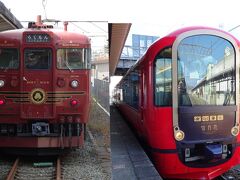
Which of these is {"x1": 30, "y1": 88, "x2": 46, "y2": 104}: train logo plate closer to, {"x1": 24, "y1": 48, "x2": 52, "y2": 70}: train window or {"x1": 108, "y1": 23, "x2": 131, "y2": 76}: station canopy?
{"x1": 24, "y1": 48, "x2": 52, "y2": 70}: train window

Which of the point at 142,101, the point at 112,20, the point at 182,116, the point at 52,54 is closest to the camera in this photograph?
the point at 112,20

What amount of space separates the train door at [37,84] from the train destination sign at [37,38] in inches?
3.2

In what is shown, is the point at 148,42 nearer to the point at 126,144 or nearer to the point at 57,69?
the point at 57,69

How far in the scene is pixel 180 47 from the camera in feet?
13.7

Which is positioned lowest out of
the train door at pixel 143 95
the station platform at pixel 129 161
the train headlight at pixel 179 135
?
the station platform at pixel 129 161

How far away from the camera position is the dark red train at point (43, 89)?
11.4 feet

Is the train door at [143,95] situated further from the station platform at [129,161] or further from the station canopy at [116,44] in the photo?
the station canopy at [116,44]

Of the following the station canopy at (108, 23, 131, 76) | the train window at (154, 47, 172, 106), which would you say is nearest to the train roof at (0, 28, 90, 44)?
the train window at (154, 47, 172, 106)

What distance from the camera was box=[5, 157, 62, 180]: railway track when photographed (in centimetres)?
340

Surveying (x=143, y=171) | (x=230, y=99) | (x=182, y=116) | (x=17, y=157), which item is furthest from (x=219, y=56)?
(x=17, y=157)

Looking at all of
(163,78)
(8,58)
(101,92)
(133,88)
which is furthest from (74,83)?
(133,88)

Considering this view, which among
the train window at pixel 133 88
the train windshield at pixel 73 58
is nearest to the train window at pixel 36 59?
the train windshield at pixel 73 58

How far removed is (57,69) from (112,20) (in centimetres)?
104

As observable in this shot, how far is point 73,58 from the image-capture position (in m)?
3.79
